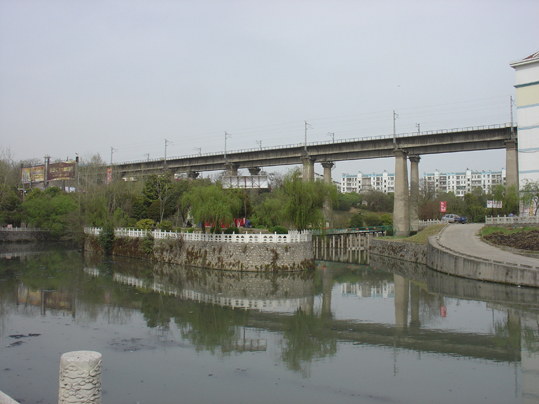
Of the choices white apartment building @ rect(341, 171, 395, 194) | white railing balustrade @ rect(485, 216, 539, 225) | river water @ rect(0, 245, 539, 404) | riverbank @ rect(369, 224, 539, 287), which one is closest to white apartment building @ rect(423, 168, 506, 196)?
white apartment building @ rect(341, 171, 395, 194)

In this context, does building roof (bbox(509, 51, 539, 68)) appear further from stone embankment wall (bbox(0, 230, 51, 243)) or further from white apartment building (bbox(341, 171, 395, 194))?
white apartment building (bbox(341, 171, 395, 194))

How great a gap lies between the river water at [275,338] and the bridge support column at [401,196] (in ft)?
83.7

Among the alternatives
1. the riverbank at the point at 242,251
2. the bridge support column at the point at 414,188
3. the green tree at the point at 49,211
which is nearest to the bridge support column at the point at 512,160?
the bridge support column at the point at 414,188

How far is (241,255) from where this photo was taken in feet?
111

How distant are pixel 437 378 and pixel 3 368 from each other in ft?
42.4

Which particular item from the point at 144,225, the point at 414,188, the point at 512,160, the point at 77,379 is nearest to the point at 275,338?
the point at 77,379

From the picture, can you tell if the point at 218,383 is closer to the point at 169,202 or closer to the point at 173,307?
the point at 173,307

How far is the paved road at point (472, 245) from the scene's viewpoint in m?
28.6

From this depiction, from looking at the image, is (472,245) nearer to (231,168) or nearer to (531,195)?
(531,195)

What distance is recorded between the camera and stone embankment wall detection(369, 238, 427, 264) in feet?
136

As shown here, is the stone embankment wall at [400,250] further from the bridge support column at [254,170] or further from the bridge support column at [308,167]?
the bridge support column at [254,170]

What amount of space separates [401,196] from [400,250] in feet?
37.0

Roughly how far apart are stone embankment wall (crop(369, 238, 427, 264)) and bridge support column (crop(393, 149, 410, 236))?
4.36 m

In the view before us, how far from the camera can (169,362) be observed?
45.7ft
